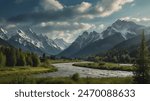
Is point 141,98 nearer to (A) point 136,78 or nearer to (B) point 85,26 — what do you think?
(A) point 136,78

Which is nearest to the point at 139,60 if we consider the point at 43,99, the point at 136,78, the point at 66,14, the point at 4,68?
the point at 136,78

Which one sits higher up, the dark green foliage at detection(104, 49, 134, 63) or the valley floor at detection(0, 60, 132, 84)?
the dark green foliage at detection(104, 49, 134, 63)

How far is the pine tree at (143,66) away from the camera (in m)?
20.6

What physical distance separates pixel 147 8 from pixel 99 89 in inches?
350

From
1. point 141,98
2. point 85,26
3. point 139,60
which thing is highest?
point 85,26

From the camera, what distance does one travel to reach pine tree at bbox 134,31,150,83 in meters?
20.6

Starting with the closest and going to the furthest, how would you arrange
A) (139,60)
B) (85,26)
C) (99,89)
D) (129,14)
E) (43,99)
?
1. (43,99)
2. (99,89)
3. (129,14)
4. (139,60)
5. (85,26)

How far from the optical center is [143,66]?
21.6 metres

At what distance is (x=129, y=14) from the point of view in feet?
65.2

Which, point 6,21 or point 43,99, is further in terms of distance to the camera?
point 6,21

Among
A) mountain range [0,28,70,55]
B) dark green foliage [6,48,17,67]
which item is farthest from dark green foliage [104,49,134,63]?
dark green foliage [6,48,17,67]

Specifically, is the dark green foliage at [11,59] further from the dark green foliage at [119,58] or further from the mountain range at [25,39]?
the dark green foliage at [119,58]

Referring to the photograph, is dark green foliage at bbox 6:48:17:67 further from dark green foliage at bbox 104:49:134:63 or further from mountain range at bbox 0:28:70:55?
dark green foliage at bbox 104:49:134:63

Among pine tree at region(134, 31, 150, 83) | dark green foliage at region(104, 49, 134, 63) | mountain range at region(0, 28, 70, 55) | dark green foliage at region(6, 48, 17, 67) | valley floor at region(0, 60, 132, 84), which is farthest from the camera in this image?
dark green foliage at region(104, 49, 134, 63)
